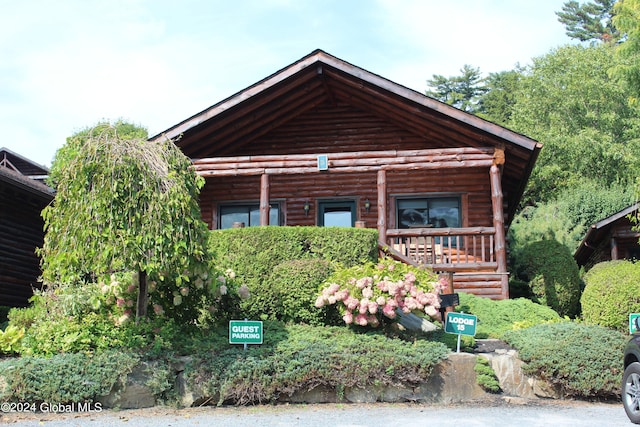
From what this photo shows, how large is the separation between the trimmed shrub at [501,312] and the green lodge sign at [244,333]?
5.35 meters

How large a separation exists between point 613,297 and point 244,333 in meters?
6.37

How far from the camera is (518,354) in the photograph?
1056 cm

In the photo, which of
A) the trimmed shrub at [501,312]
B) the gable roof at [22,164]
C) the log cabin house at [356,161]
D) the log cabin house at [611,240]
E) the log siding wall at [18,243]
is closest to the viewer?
the trimmed shrub at [501,312]

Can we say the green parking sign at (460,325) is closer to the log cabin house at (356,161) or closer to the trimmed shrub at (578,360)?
the trimmed shrub at (578,360)

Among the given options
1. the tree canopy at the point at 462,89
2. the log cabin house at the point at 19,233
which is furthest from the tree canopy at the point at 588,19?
the log cabin house at the point at 19,233

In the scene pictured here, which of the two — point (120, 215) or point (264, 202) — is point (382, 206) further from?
point (120, 215)

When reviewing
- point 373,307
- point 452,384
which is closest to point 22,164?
point 373,307

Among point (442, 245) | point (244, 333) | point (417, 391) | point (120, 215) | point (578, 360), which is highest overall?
point (442, 245)

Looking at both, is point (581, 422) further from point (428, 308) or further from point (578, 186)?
point (578, 186)

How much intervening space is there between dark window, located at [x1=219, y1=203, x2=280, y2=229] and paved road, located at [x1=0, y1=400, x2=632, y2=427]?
11.0 meters

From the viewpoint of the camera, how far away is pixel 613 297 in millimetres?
11945

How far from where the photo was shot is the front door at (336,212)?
1981 cm

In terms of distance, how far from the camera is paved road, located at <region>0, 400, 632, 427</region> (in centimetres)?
834

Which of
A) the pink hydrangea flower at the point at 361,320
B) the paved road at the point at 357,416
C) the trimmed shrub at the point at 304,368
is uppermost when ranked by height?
the pink hydrangea flower at the point at 361,320
